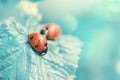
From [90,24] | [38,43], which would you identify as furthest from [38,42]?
[90,24]

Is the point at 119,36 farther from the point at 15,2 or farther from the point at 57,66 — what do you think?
the point at 15,2

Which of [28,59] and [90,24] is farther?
[90,24]

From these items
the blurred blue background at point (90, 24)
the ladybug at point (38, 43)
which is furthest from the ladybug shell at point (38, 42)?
the blurred blue background at point (90, 24)

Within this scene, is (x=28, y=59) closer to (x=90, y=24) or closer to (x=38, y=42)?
(x=38, y=42)

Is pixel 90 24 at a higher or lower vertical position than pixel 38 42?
higher

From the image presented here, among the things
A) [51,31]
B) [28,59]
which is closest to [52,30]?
[51,31]

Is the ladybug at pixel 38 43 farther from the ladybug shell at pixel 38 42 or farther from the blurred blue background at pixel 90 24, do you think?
the blurred blue background at pixel 90 24

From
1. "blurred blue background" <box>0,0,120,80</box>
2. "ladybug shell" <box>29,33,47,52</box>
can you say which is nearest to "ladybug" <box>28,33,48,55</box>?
"ladybug shell" <box>29,33,47,52</box>
